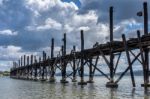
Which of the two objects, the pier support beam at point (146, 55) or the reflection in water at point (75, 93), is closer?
the reflection in water at point (75, 93)

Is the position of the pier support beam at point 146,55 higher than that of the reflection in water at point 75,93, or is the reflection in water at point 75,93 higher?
the pier support beam at point 146,55

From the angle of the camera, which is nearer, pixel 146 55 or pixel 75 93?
pixel 75 93

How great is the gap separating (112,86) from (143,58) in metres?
8.71

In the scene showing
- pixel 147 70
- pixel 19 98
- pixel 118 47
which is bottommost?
pixel 19 98

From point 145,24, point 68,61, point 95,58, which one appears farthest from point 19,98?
point 68,61

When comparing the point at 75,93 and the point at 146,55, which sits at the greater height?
the point at 146,55

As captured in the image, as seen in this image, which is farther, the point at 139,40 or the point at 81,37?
the point at 81,37

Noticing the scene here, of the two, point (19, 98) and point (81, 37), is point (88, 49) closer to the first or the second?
point (81, 37)

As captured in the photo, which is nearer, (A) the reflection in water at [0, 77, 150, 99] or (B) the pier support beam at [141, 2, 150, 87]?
(A) the reflection in water at [0, 77, 150, 99]

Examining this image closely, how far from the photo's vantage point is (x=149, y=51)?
1871 inches

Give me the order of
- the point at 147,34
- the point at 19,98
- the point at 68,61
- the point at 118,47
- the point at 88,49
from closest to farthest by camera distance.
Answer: the point at 19,98 < the point at 147,34 < the point at 118,47 < the point at 88,49 < the point at 68,61

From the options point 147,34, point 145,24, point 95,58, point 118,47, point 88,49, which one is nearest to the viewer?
point 147,34

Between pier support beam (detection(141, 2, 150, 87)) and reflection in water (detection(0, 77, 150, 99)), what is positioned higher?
pier support beam (detection(141, 2, 150, 87))

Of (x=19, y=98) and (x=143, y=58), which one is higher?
(x=143, y=58)
